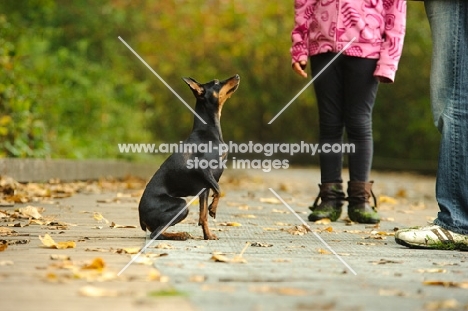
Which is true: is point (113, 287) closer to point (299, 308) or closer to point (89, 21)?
point (299, 308)

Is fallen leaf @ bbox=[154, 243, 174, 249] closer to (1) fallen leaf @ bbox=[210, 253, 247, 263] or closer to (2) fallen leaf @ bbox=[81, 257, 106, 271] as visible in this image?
(1) fallen leaf @ bbox=[210, 253, 247, 263]

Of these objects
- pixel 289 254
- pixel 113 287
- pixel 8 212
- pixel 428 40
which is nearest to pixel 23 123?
pixel 8 212

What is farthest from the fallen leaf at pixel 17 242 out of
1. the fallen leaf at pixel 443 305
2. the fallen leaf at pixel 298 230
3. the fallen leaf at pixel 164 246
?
the fallen leaf at pixel 443 305

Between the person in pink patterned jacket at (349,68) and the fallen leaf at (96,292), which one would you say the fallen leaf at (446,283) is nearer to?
the fallen leaf at (96,292)

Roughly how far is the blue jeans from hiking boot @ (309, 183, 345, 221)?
124 centimetres

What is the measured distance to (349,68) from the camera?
5.39 m

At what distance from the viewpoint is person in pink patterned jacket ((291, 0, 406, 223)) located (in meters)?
5.36

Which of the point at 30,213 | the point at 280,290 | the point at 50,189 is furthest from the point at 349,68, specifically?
the point at 50,189

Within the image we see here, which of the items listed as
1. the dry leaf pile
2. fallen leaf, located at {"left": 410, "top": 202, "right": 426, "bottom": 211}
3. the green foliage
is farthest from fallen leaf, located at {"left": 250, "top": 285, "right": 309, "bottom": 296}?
the green foliage

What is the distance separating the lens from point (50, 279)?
112 inches

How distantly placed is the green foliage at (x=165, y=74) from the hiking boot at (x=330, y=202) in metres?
4.05

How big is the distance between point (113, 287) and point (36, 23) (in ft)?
31.9

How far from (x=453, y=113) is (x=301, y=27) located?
165 centimetres

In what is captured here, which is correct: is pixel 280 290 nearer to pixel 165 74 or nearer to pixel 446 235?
pixel 446 235
